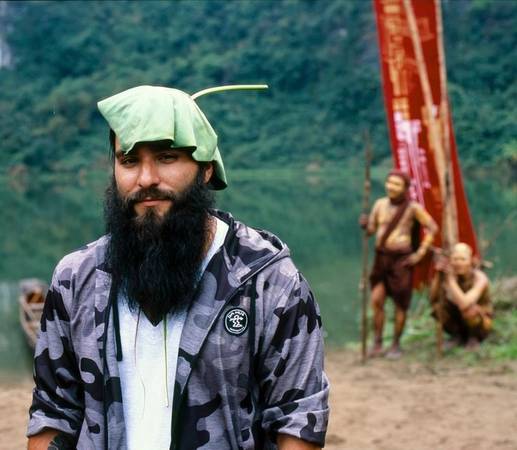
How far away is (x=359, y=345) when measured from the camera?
26.5 ft

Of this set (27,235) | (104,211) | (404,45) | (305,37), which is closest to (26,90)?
(305,37)

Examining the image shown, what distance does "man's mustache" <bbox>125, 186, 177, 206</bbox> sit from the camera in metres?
1.65

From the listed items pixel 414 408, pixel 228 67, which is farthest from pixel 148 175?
pixel 228 67

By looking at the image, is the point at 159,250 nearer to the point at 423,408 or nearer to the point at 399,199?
the point at 423,408

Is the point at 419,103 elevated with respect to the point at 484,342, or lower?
elevated

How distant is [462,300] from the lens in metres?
6.69

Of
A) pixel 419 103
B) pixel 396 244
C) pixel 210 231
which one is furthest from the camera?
pixel 419 103

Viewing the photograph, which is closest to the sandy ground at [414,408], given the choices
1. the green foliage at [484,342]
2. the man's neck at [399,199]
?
the green foliage at [484,342]

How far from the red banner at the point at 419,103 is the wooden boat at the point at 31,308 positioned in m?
3.71

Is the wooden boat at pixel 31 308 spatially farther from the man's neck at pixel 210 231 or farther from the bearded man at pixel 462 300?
the man's neck at pixel 210 231

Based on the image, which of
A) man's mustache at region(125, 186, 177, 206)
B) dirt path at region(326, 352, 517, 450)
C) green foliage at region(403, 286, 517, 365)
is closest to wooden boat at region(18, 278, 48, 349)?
dirt path at region(326, 352, 517, 450)

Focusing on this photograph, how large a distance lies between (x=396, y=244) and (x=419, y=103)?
66.5 inches

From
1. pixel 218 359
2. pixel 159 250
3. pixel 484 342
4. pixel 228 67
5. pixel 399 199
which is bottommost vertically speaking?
pixel 484 342

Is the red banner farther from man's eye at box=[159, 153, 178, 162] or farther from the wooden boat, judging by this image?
man's eye at box=[159, 153, 178, 162]
